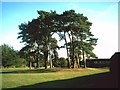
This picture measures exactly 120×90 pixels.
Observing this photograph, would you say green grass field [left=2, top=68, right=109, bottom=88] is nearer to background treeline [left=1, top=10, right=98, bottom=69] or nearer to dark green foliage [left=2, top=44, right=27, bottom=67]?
background treeline [left=1, top=10, right=98, bottom=69]

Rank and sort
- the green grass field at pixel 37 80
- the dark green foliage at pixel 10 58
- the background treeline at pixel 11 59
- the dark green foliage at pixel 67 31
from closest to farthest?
the green grass field at pixel 37 80, the dark green foliage at pixel 67 31, the background treeline at pixel 11 59, the dark green foliage at pixel 10 58

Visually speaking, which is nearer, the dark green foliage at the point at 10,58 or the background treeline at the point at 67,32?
the background treeline at the point at 67,32

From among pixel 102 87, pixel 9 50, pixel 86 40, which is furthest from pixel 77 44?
pixel 9 50

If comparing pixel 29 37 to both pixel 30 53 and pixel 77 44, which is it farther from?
pixel 77 44

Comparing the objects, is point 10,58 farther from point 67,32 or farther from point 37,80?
point 37,80

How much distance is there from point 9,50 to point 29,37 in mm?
22323

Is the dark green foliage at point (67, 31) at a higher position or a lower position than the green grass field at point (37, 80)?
higher

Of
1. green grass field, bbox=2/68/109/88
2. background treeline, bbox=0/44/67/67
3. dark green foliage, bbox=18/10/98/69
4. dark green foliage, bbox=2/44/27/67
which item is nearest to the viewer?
green grass field, bbox=2/68/109/88

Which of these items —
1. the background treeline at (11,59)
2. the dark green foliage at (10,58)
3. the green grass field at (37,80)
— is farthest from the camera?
the dark green foliage at (10,58)

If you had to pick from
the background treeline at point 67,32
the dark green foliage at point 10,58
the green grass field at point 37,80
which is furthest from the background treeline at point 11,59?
the green grass field at point 37,80

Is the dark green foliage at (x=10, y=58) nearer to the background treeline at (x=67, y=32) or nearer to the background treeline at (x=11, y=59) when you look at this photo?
the background treeline at (x=11, y=59)

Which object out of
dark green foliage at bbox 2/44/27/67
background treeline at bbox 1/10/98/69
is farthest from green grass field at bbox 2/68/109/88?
dark green foliage at bbox 2/44/27/67

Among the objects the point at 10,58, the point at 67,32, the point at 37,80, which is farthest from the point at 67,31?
the point at 10,58

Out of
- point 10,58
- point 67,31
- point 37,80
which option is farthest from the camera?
point 10,58
